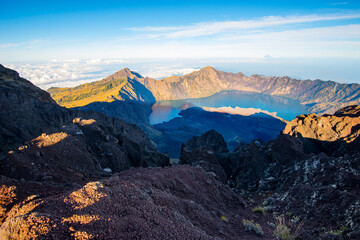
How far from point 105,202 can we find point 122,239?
1568mm

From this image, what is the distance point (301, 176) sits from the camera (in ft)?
59.0

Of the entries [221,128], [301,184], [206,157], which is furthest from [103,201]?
[221,128]

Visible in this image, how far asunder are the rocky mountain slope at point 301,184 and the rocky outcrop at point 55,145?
10.1 metres

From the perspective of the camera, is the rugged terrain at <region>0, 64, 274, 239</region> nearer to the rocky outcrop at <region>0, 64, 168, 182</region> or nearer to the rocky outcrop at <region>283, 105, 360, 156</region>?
the rocky outcrop at <region>0, 64, 168, 182</region>

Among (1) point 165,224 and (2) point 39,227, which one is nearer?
(2) point 39,227

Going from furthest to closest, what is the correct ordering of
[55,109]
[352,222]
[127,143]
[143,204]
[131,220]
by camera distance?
[55,109] → [127,143] → [352,222] → [143,204] → [131,220]

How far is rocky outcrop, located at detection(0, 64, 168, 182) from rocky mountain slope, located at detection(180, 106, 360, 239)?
10093 mm

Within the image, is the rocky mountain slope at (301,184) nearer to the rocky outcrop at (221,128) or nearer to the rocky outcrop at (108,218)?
the rocky outcrop at (108,218)

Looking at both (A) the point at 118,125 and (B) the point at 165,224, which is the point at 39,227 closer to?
(B) the point at 165,224

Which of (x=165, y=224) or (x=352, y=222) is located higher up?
(x=165, y=224)

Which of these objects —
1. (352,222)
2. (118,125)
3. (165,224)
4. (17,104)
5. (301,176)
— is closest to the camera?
(165,224)

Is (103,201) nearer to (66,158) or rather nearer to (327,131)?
(66,158)

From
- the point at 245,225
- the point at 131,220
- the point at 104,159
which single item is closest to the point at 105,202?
the point at 131,220

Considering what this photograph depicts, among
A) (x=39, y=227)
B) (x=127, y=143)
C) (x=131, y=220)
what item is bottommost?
(x=127, y=143)
